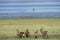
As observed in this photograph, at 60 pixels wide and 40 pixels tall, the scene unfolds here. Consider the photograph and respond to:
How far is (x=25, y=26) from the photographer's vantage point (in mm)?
3006

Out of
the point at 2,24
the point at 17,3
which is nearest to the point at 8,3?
the point at 17,3

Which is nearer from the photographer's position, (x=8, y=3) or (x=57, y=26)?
(x=57, y=26)

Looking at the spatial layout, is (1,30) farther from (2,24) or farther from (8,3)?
(8,3)

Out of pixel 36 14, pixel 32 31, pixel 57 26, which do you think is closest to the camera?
pixel 32 31

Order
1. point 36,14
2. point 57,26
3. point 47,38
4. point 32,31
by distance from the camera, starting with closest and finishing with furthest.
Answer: point 47,38, point 32,31, point 57,26, point 36,14

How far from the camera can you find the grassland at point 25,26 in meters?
2.72

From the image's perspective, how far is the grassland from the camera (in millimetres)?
2725

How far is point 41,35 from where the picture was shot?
2.66 metres

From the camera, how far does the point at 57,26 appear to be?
3.01 metres

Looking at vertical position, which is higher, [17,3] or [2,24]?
[17,3]

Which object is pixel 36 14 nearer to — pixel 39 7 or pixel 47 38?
pixel 39 7

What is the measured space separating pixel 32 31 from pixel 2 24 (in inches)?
24.7

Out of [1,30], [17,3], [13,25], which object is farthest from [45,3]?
[1,30]

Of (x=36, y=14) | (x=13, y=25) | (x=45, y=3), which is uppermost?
(x=45, y=3)
